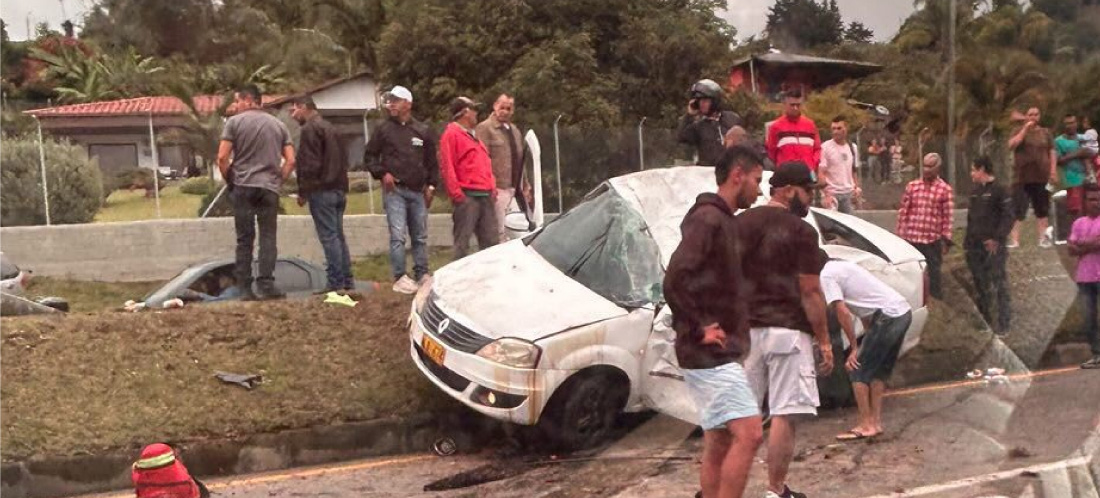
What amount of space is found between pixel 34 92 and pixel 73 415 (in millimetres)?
2101

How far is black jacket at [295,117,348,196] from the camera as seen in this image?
9508 mm

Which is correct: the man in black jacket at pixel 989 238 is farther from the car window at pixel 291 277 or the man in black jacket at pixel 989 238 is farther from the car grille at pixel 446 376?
the car window at pixel 291 277

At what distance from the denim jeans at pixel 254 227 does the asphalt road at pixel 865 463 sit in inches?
111

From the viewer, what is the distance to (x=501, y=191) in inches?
398

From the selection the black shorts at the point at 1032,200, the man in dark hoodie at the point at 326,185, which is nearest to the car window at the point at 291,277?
the man in dark hoodie at the point at 326,185

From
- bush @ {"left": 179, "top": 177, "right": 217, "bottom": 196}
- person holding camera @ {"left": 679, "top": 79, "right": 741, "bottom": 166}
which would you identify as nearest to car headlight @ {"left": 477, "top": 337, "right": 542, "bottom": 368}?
person holding camera @ {"left": 679, "top": 79, "right": 741, "bottom": 166}

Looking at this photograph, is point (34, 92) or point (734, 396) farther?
point (34, 92)

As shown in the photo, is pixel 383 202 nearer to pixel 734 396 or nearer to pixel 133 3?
pixel 133 3

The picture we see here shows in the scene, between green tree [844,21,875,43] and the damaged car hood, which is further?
the damaged car hood

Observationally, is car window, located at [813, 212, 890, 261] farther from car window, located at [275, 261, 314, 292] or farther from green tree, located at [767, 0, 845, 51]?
car window, located at [275, 261, 314, 292]

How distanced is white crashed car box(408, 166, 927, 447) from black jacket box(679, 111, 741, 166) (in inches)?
13.6

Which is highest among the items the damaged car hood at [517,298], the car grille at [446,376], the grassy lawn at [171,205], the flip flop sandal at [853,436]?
the grassy lawn at [171,205]

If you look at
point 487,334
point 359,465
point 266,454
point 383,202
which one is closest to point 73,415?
point 266,454

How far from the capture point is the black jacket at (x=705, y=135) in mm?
7758
